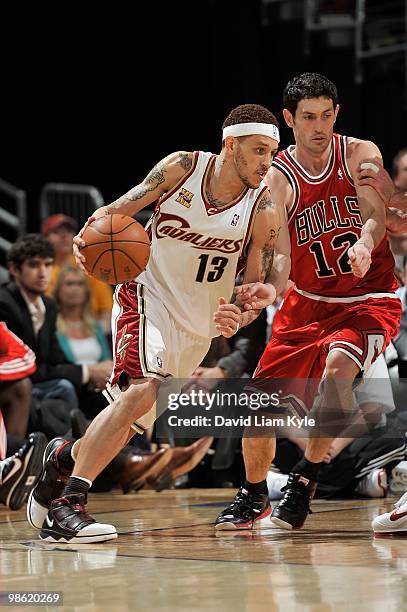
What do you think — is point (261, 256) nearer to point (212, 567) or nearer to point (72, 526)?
point (72, 526)

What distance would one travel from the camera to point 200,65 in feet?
40.3

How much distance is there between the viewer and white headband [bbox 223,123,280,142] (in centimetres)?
477

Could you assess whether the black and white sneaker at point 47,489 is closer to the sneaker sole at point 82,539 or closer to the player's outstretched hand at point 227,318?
the sneaker sole at point 82,539

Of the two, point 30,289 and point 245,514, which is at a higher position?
point 30,289

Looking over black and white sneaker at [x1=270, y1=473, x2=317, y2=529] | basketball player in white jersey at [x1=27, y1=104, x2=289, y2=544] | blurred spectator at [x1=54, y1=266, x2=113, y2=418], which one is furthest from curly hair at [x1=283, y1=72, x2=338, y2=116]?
blurred spectator at [x1=54, y1=266, x2=113, y2=418]

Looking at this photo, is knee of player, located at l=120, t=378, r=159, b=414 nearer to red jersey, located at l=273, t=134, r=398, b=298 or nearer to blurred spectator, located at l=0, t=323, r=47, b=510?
red jersey, located at l=273, t=134, r=398, b=298

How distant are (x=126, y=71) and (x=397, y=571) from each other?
31.8 feet

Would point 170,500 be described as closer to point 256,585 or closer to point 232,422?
point 232,422

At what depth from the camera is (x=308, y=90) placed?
4961 millimetres

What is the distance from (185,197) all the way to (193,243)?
22cm

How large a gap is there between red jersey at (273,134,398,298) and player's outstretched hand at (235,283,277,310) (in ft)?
1.54

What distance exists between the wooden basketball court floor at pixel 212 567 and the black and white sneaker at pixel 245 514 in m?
0.09

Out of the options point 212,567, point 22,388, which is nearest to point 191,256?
point 212,567

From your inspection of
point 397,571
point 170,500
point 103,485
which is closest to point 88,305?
point 103,485
